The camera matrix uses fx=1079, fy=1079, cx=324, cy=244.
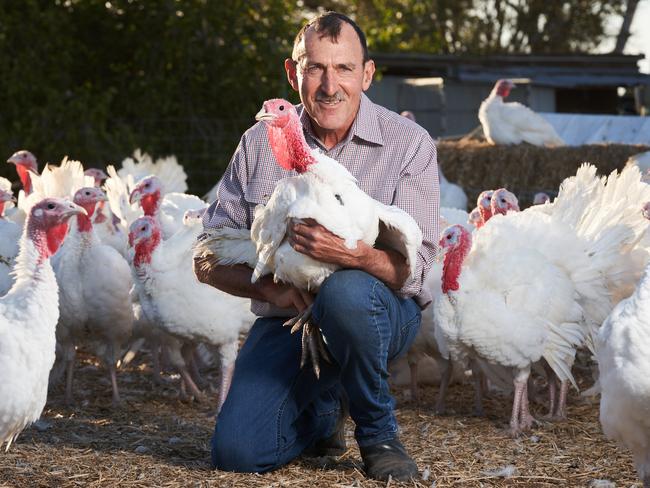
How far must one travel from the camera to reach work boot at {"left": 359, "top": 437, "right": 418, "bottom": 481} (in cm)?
402

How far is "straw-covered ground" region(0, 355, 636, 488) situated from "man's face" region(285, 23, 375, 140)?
55.0 inches

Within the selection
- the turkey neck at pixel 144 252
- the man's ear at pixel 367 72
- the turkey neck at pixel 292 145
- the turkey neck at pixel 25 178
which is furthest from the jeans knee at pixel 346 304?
the turkey neck at pixel 25 178

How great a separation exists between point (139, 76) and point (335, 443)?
8.65m

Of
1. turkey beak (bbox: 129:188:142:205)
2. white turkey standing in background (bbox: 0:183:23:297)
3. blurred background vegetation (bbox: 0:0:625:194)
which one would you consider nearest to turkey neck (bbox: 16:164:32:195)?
white turkey standing in background (bbox: 0:183:23:297)

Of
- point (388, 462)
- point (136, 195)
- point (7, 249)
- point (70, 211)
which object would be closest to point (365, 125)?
point (70, 211)

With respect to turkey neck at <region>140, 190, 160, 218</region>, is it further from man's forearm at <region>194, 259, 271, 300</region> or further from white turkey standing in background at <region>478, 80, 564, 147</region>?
white turkey standing in background at <region>478, 80, 564, 147</region>

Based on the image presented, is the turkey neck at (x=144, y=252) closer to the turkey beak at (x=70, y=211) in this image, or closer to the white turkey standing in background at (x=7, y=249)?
the white turkey standing in background at (x=7, y=249)

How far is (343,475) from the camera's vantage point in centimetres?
413

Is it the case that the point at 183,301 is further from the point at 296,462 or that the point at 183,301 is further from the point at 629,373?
the point at 629,373

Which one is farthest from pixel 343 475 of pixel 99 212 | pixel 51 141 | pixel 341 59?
pixel 51 141

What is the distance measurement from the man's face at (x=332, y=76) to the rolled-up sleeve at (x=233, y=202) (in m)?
0.38

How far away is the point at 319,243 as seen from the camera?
3.71 m

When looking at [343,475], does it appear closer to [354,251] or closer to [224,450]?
[224,450]

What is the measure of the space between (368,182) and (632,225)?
6.62ft
